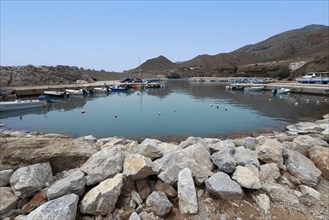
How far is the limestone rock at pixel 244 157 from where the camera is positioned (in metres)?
5.94

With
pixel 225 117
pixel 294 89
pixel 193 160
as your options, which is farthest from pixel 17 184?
pixel 294 89

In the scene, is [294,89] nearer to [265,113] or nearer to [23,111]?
[265,113]

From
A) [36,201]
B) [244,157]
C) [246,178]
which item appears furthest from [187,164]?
[36,201]

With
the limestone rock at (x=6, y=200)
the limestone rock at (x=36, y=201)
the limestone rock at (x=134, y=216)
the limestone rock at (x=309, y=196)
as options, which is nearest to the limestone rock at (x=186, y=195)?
the limestone rock at (x=134, y=216)

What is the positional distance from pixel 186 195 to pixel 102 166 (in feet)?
6.84

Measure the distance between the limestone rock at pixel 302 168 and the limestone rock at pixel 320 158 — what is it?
25 cm

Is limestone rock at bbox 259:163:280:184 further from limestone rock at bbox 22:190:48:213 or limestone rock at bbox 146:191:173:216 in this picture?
limestone rock at bbox 22:190:48:213

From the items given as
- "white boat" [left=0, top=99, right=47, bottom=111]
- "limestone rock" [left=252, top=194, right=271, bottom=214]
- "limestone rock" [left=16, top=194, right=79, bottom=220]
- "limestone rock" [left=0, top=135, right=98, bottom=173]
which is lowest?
"white boat" [left=0, top=99, right=47, bottom=111]

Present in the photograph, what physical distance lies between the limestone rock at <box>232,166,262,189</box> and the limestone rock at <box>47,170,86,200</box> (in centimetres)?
347

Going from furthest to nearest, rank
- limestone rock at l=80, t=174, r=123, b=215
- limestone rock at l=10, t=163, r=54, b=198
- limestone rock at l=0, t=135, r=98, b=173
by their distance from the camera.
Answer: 1. limestone rock at l=0, t=135, r=98, b=173
2. limestone rock at l=10, t=163, r=54, b=198
3. limestone rock at l=80, t=174, r=123, b=215

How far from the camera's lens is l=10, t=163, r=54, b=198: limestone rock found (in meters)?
4.92

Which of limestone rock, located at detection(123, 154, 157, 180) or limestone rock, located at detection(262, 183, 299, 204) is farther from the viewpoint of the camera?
Result: limestone rock, located at detection(123, 154, 157, 180)

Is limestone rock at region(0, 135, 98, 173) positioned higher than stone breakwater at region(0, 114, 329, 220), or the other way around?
limestone rock at region(0, 135, 98, 173)

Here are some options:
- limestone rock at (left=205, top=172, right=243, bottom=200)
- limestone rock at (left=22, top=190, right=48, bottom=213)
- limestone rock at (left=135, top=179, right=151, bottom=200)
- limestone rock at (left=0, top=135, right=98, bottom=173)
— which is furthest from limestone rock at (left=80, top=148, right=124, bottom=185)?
limestone rock at (left=205, top=172, right=243, bottom=200)
